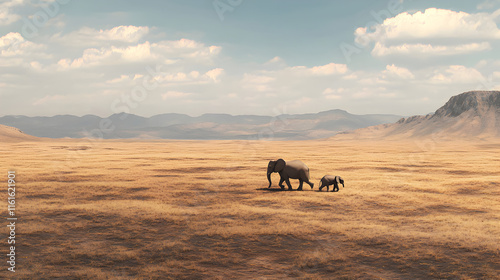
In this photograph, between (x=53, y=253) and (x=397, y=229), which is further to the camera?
(x=397, y=229)

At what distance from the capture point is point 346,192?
21.5 meters

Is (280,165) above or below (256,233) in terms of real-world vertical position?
above

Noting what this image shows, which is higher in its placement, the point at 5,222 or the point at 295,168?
the point at 295,168

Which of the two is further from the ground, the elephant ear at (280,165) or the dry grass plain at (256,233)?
the elephant ear at (280,165)

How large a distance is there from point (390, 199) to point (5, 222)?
Result: 18181 mm

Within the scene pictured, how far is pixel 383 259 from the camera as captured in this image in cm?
1072

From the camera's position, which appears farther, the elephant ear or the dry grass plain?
the elephant ear

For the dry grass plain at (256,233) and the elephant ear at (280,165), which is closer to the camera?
the dry grass plain at (256,233)

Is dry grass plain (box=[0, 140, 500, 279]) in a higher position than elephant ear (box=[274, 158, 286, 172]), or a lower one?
lower

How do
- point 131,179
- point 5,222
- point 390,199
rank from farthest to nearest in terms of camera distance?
point 131,179
point 390,199
point 5,222

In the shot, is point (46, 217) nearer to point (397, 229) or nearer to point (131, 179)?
point (131, 179)

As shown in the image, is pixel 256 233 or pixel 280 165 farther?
pixel 280 165

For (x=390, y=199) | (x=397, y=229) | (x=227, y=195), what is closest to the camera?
(x=397, y=229)

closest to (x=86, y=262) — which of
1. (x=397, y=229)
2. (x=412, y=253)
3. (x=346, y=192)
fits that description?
(x=412, y=253)
